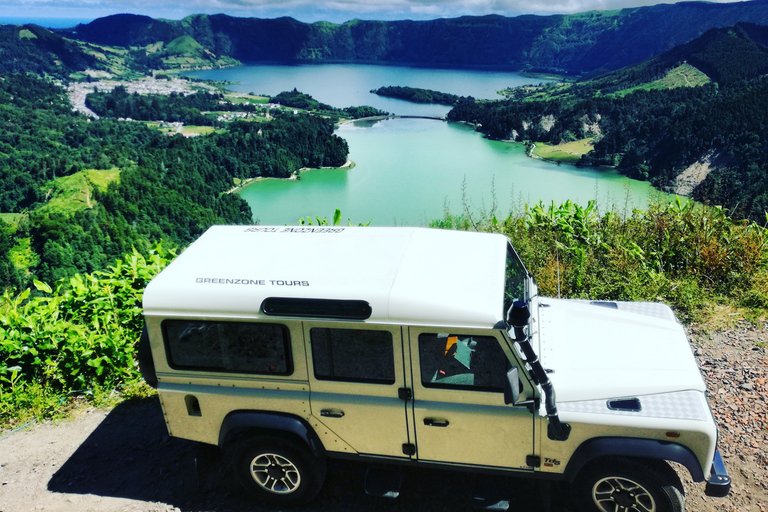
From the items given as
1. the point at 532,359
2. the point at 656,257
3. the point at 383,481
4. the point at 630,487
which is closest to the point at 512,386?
the point at 532,359

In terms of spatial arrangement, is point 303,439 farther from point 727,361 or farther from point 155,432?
point 727,361

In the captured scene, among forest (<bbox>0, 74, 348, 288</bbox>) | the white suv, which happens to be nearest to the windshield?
the white suv

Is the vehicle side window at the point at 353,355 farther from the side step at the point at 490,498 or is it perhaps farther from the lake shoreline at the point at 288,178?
the lake shoreline at the point at 288,178

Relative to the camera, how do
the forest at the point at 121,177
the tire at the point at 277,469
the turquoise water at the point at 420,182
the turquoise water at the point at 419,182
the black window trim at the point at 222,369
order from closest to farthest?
the black window trim at the point at 222,369
the tire at the point at 277,469
the turquoise water at the point at 419,182
the turquoise water at the point at 420,182
the forest at the point at 121,177

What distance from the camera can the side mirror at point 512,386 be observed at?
3.71 metres

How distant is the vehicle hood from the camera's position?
415 cm

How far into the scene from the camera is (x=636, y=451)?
3.90 meters

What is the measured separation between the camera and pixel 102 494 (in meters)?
5.27

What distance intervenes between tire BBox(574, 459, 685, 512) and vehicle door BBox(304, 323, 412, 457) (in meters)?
1.49

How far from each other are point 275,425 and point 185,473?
65.9 inches

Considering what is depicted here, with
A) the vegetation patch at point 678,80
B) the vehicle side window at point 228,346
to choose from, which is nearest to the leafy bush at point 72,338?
the vehicle side window at point 228,346

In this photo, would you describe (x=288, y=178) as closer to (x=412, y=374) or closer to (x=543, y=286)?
(x=543, y=286)

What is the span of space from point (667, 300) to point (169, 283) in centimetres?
711

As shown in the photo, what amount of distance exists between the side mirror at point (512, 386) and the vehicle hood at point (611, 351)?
1.80 ft
